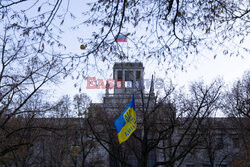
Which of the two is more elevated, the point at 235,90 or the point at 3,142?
the point at 235,90

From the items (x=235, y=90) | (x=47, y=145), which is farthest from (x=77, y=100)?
(x=235, y=90)

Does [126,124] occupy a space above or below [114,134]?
above

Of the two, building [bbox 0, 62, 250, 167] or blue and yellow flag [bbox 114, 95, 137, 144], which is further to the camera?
building [bbox 0, 62, 250, 167]

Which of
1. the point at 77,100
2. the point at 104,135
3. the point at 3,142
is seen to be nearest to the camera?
the point at 3,142

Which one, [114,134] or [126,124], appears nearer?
[126,124]

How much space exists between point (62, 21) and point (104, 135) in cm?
1560

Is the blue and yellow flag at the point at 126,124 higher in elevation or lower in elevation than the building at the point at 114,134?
higher

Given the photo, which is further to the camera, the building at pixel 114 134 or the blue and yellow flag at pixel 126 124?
the building at pixel 114 134

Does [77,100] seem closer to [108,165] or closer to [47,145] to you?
[47,145]

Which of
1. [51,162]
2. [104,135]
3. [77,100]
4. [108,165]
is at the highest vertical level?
[77,100]

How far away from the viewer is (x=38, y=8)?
5531 millimetres

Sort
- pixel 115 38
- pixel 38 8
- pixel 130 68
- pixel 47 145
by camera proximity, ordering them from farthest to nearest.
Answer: pixel 47 145
pixel 130 68
pixel 115 38
pixel 38 8

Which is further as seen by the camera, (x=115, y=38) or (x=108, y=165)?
(x=108, y=165)

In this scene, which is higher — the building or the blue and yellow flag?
the blue and yellow flag
